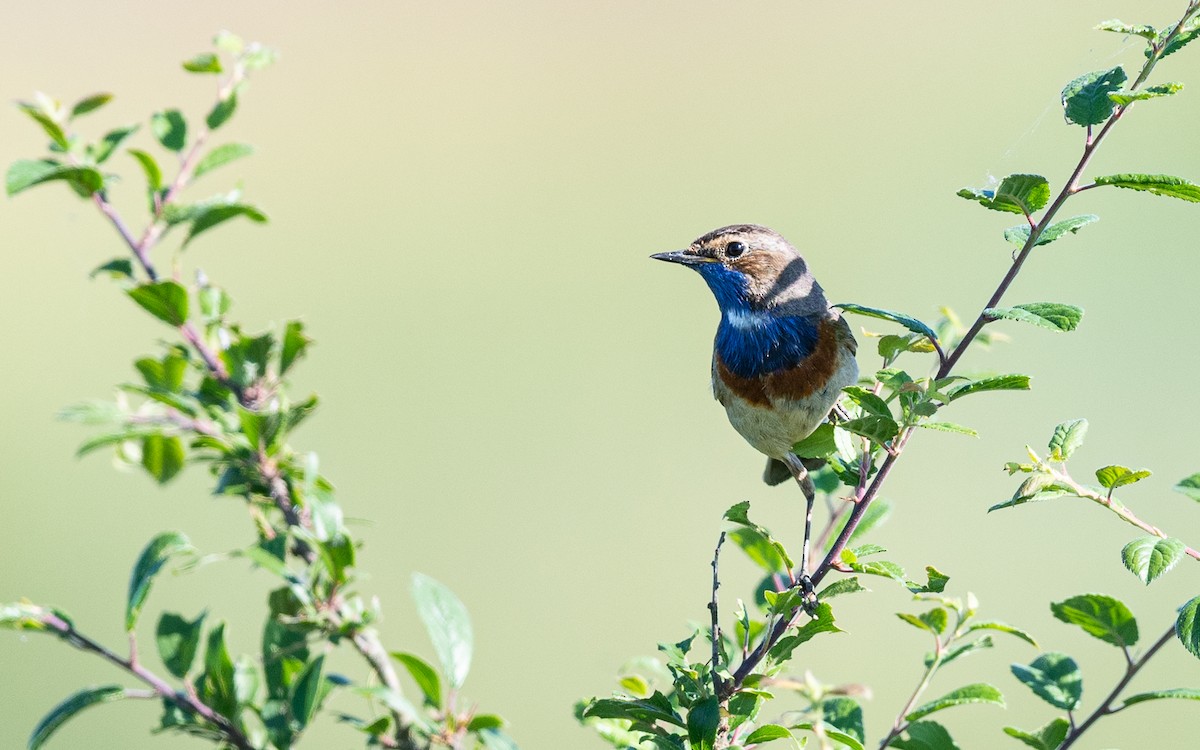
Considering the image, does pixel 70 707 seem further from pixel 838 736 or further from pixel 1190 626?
pixel 1190 626

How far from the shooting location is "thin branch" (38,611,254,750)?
6.56ft

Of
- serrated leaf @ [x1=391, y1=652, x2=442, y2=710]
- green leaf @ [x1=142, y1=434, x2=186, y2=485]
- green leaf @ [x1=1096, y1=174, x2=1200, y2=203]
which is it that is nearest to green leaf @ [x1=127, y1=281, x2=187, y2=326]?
green leaf @ [x1=142, y1=434, x2=186, y2=485]

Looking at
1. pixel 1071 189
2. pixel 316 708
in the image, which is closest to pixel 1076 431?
pixel 1071 189

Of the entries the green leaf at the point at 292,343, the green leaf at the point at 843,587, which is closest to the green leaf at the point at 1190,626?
the green leaf at the point at 843,587

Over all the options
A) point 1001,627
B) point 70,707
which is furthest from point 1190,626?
point 70,707

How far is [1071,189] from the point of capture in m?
1.83

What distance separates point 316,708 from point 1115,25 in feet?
5.73

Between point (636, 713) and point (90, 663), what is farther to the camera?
point (90, 663)

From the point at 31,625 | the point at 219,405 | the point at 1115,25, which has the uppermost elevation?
the point at 1115,25

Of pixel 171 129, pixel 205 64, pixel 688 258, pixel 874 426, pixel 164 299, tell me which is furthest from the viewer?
pixel 688 258

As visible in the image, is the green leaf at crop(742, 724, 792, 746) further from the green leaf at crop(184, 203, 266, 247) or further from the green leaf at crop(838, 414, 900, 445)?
the green leaf at crop(184, 203, 266, 247)

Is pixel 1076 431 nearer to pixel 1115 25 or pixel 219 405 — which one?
pixel 1115 25

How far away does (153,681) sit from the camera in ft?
6.59

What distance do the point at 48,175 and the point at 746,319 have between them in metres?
2.14
